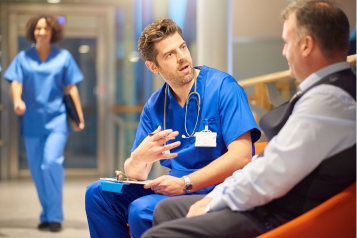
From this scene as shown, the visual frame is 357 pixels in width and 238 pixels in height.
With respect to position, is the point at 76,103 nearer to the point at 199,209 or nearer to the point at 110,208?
the point at 110,208

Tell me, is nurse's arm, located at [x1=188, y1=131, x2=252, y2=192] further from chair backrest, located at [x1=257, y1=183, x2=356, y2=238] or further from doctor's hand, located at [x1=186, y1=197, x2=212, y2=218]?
chair backrest, located at [x1=257, y1=183, x2=356, y2=238]

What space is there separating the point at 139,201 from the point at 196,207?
1.17 feet

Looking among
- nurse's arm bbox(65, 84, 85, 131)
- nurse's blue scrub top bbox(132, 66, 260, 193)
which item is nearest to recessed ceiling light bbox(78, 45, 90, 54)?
nurse's arm bbox(65, 84, 85, 131)

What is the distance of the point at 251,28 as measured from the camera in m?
4.13

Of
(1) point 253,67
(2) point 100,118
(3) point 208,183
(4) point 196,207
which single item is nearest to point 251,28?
(1) point 253,67

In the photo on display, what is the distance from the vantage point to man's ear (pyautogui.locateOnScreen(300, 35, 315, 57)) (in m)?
0.90

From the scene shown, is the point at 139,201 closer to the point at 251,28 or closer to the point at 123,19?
the point at 251,28

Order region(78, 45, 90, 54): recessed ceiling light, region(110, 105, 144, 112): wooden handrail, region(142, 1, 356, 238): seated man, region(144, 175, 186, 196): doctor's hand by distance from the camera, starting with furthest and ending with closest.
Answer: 1. region(78, 45, 90, 54): recessed ceiling light
2. region(110, 105, 144, 112): wooden handrail
3. region(144, 175, 186, 196): doctor's hand
4. region(142, 1, 356, 238): seated man

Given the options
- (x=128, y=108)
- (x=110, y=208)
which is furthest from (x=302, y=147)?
(x=128, y=108)

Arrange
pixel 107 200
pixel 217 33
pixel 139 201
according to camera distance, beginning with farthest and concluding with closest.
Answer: pixel 217 33, pixel 107 200, pixel 139 201

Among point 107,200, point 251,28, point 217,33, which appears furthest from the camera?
point 251,28

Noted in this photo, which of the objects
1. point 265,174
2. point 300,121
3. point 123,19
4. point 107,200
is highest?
point 123,19

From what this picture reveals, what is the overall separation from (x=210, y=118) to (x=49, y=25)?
2115mm

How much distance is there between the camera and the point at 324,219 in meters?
0.86
